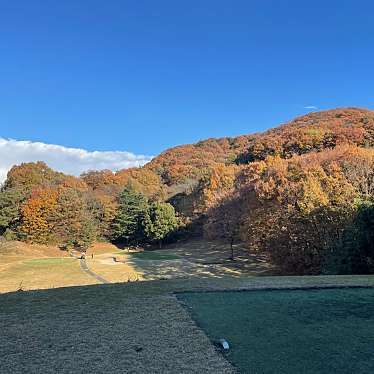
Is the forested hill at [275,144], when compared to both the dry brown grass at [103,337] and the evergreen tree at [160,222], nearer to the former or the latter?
the evergreen tree at [160,222]

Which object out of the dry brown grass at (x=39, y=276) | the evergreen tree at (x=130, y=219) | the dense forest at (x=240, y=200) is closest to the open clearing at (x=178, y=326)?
the dense forest at (x=240, y=200)

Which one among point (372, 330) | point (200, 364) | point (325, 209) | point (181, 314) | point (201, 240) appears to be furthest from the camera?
point (201, 240)

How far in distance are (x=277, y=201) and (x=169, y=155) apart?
7280 centimetres

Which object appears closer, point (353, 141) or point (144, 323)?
point (144, 323)

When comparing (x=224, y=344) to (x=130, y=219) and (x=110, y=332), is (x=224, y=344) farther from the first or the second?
(x=130, y=219)

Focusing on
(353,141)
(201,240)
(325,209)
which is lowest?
(201,240)

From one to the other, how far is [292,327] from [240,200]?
30.1 meters

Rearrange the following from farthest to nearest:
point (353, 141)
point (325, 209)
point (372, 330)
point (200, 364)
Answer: point (353, 141) → point (325, 209) → point (372, 330) → point (200, 364)

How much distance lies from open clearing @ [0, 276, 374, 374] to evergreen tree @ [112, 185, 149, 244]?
155 feet

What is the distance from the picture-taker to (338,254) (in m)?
16.3

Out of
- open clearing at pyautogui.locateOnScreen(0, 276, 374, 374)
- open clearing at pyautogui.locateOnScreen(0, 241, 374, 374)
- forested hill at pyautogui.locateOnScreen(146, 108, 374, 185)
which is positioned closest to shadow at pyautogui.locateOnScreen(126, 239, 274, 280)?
open clearing at pyautogui.locateOnScreen(0, 241, 374, 374)

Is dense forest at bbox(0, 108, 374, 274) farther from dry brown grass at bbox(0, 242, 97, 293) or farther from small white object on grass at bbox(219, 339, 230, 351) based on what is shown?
dry brown grass at bbox(0, 242, 97, 293)

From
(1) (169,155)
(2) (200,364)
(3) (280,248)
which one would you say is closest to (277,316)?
(2) (200,364)

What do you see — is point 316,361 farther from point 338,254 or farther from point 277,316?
point 338,254
